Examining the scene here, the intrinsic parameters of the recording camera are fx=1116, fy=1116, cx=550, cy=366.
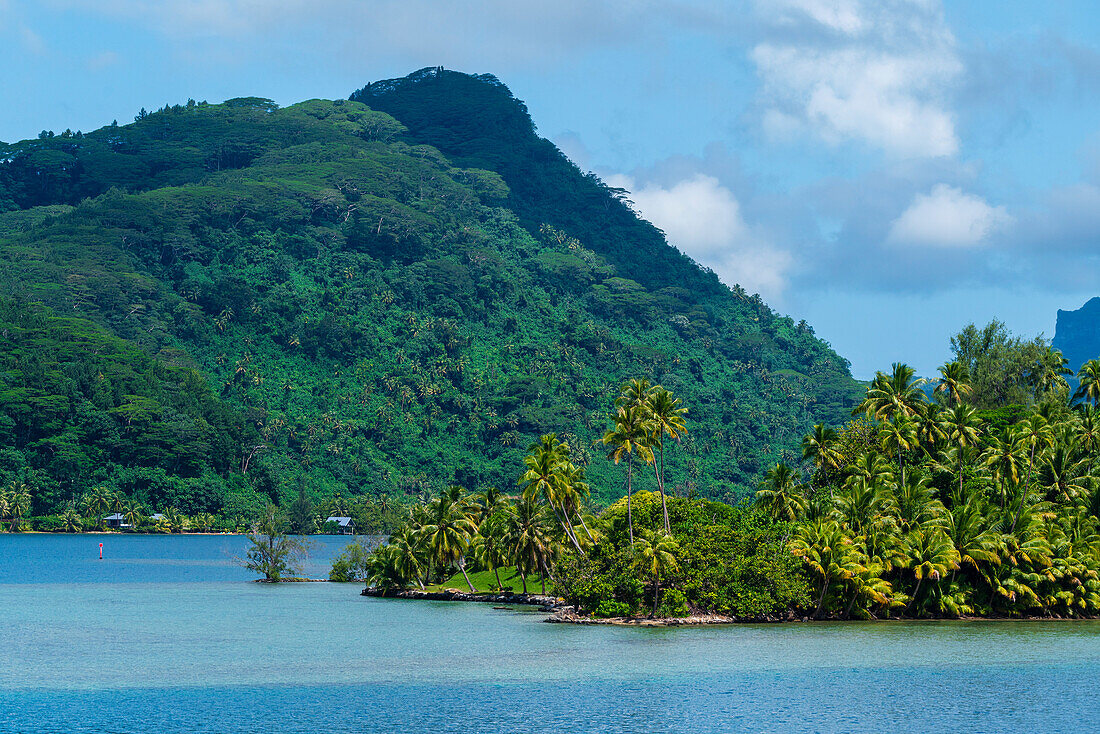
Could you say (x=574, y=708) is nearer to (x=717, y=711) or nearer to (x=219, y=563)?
(x=717, y=711)

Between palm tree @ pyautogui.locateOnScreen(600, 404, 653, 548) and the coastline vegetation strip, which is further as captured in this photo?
palm tree @ pyautogui.locateOnScreen(600, 404, 653, 548)

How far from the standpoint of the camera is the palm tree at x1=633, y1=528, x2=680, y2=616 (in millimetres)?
94875

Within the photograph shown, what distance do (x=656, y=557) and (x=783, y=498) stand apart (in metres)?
23.8

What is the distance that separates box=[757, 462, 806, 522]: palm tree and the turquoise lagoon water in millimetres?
17973

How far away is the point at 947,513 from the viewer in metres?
101

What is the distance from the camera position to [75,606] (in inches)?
4751

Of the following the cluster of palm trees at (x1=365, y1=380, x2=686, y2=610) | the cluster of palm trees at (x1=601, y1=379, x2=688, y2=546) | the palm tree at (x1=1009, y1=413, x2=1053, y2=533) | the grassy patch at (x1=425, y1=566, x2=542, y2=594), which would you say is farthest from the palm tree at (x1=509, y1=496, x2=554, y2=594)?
the palm tree at (x1=1009, y1=413, x2=1053, y2=533)

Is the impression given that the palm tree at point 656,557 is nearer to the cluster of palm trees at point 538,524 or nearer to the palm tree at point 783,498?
the cluster of palm trees at point 538,524

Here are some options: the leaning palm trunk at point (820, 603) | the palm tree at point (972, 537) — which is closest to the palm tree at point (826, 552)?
the leaning palm trunk at point (820, 603)

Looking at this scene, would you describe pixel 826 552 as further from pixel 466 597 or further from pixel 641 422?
pixel 466 597

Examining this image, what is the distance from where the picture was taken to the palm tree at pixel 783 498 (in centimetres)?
11238

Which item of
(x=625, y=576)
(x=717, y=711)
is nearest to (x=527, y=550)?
(x=625, y=576)

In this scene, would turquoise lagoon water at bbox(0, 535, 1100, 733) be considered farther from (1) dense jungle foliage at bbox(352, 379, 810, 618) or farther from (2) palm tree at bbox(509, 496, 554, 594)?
(2) palm tree at bbox(509, 496, 554, 594)

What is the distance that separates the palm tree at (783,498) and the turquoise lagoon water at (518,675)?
18.0m
